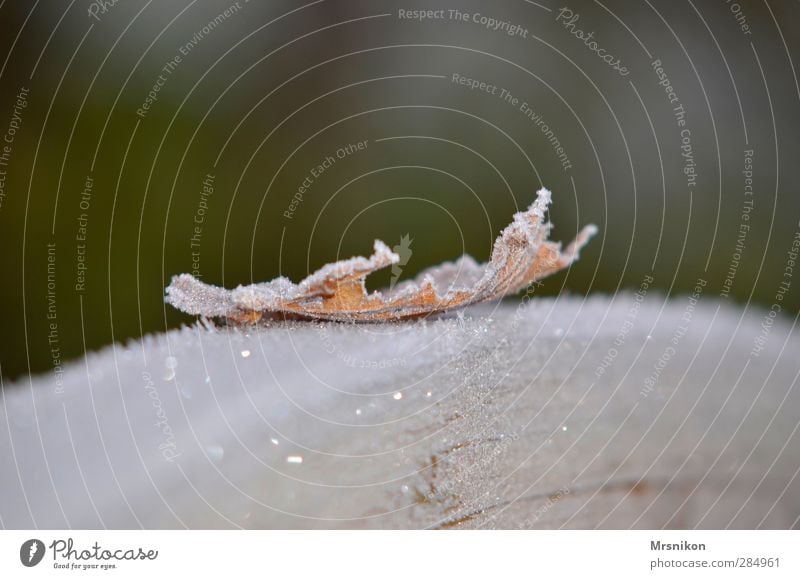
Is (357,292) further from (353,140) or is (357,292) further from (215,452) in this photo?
(353,140)

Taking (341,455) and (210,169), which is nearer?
(341,455)

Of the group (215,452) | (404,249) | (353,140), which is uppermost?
(353,140)

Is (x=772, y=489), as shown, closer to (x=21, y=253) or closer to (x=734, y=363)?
(x=734, y=363)

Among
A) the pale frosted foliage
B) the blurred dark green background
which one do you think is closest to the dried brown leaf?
the pale frosted foliage
